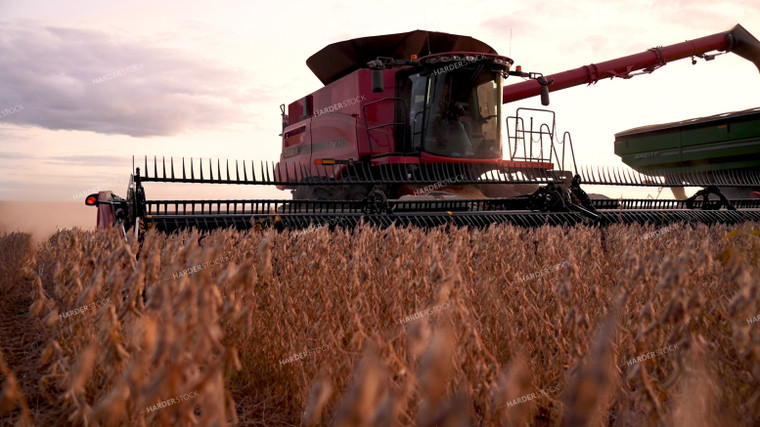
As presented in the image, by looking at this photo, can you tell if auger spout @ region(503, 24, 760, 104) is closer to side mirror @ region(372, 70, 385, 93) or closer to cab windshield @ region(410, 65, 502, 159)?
cab windshield @ region(410, 65, 502, 159)

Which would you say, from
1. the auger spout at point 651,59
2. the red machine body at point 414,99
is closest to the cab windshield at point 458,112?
the red machine body at point 414,99

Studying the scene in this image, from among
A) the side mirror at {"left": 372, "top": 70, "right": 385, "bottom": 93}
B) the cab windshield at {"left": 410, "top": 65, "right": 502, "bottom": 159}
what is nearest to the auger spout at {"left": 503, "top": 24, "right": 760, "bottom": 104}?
the cab windshield at {"left": 410, "top": 65, "right": 502, "bottom": 159}

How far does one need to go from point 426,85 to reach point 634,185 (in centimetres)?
303

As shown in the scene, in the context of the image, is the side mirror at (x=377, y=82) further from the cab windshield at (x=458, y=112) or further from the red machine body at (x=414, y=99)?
the cab windshield at (x=458, y=112)

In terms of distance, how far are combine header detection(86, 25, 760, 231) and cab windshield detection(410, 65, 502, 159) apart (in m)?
0.01

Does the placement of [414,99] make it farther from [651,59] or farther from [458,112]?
[651,59]

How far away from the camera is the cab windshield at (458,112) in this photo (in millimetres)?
7102

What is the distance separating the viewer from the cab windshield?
710cm

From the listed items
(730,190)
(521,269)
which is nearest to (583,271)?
(521,269)

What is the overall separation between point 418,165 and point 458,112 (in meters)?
0.93

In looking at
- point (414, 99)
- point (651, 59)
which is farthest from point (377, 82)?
point (651, 59)

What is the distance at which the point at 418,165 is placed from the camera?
7027 mm

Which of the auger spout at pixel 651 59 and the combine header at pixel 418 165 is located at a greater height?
the auger spout at pixel 651 59

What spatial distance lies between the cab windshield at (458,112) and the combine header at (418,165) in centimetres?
1
